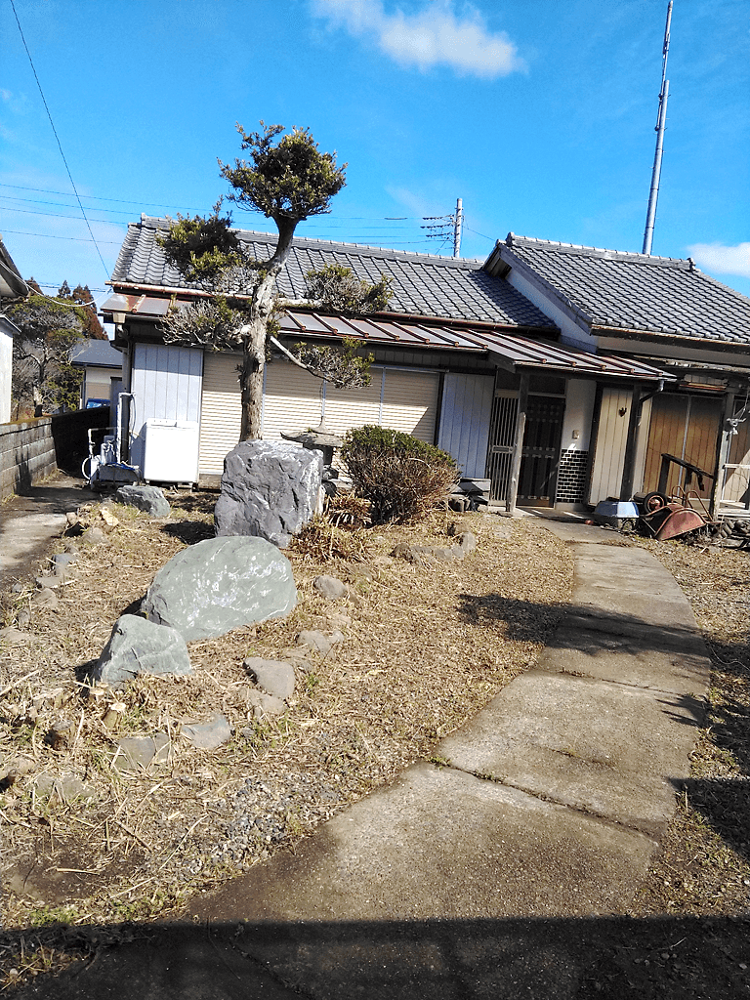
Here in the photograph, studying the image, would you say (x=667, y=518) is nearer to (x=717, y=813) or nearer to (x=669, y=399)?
(x=669, y=399)

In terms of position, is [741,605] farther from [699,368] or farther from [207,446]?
[207,446]

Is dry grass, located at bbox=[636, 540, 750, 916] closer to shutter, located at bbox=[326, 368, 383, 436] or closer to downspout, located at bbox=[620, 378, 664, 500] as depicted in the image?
downspout, located at bbox=[620, 378, 664, 500]

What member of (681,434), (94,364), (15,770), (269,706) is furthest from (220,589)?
(94,364)

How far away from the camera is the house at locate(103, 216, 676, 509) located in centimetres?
1148

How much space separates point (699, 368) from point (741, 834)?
1050 centimetres

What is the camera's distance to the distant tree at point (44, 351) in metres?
27.5

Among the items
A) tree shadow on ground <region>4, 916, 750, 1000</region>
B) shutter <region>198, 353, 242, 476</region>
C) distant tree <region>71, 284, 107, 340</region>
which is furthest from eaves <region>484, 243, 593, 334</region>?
distant tree <region>71, 284, 107, 340</region>

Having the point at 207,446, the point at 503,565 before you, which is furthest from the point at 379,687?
the point at 207,446

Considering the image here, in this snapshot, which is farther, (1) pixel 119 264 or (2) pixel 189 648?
(1) pixel 119 264

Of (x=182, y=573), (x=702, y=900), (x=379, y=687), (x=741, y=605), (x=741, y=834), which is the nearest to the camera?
(x=702, y=900)

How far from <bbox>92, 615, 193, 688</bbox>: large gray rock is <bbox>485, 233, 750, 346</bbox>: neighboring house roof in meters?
10.5

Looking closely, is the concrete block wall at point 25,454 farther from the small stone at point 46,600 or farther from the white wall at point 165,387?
the small stone at point 46,600

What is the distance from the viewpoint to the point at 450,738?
4.38 metres

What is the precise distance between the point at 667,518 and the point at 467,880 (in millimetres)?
8653
